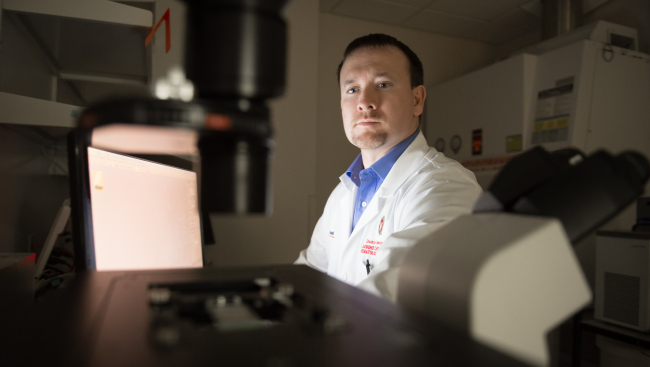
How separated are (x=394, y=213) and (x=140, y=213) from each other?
68 centimetres

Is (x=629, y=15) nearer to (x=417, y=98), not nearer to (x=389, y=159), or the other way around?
(x=417, y=98)

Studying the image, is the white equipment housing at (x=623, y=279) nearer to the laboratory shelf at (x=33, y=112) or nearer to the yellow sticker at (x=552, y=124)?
the yellow sticker at (x=552, y=124)

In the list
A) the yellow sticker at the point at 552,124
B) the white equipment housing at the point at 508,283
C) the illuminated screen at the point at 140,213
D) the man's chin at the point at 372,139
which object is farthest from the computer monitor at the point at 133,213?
the yellow sticker at the point at 552,124

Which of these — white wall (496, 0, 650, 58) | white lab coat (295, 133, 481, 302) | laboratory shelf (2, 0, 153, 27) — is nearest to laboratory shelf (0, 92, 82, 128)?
laboratory shelf (2, 0, 153, 27)

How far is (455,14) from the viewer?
2703 mm

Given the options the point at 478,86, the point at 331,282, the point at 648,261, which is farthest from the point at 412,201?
the point at 478,86

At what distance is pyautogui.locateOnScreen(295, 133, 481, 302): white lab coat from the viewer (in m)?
0.86

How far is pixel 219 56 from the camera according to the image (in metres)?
0.29

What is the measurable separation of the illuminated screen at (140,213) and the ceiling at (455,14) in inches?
83.3

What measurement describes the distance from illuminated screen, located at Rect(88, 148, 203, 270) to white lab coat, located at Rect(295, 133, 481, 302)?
435mm

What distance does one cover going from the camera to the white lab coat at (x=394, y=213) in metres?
0.86

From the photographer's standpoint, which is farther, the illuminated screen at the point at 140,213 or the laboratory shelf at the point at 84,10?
the laboratory shelf at the point at 84,10

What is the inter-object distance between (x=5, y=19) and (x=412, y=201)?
39.8 inches

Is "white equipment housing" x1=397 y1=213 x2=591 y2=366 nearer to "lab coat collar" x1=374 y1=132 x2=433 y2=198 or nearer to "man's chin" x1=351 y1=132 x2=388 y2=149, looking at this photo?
"lab coat collar" x1=374 y1=132 x2=433 y2=198
